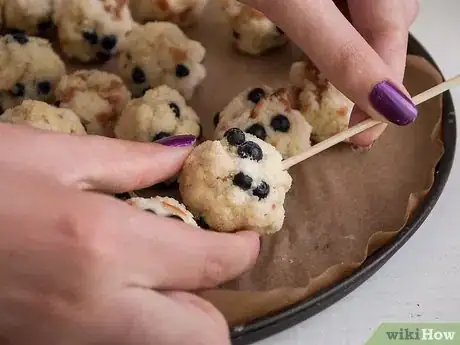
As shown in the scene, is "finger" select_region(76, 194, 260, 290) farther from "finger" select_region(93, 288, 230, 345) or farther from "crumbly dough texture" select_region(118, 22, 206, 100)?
"crumbly dough texture" select_region(118, 22, 206, 100)

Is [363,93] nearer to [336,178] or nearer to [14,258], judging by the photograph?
[336,178]

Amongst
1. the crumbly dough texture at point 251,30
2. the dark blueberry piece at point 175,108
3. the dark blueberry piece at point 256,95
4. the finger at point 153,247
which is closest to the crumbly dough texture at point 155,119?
the dark blueberry piece at point 175,108

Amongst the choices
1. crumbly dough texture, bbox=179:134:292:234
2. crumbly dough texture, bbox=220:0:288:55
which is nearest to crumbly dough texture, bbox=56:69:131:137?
crumbly dough texture, bbox=220:0:288:55

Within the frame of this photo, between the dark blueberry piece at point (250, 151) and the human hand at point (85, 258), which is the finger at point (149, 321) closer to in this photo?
the human hand at point (85, 258)

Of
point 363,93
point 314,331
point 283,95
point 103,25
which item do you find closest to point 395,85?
point 363,93

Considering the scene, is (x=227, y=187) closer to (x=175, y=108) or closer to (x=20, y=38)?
(x=175, y=108)

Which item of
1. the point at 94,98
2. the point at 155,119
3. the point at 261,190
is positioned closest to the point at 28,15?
the point at 94,98
